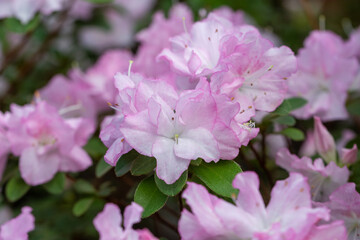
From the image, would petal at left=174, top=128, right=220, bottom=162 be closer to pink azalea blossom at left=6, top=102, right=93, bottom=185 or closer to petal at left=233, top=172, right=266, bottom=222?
petal at left=233, top=172, right=266, bottom=222

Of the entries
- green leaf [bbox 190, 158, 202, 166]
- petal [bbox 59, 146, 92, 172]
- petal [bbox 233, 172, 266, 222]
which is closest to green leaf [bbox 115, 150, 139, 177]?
green leaf [bbox 190, 158, 202, 166]

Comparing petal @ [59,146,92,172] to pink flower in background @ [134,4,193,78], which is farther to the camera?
pink flower in background @ [134,4,193,78]

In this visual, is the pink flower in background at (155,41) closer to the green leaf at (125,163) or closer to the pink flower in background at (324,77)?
the pink flower in background at (324,77)

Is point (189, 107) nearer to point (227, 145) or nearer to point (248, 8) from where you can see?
point (227, 145)

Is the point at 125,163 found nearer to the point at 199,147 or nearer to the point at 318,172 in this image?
the point at 199,147

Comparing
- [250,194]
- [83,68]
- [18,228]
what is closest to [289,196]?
[250,194]
